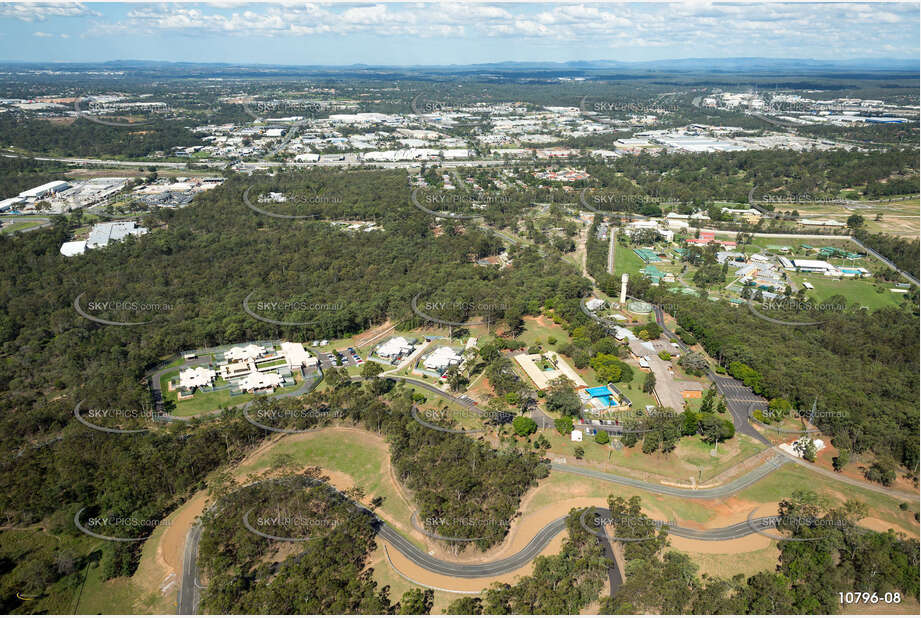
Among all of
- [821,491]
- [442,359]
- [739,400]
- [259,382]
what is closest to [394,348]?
[442,359]

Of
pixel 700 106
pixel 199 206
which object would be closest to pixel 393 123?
pixel 199 206

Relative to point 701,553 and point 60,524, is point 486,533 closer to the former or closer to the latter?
point 701,553

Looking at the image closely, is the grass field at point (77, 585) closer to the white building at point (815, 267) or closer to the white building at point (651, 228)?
the white building at point (651, 228)

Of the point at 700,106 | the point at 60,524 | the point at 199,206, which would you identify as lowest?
the point at 60,524

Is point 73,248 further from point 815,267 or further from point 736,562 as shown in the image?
point 815,267

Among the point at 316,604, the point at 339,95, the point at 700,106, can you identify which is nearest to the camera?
the point at 316,604

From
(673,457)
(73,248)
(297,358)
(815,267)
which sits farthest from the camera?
(73,248)

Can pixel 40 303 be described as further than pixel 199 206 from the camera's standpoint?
No

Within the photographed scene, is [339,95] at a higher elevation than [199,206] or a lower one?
higher
